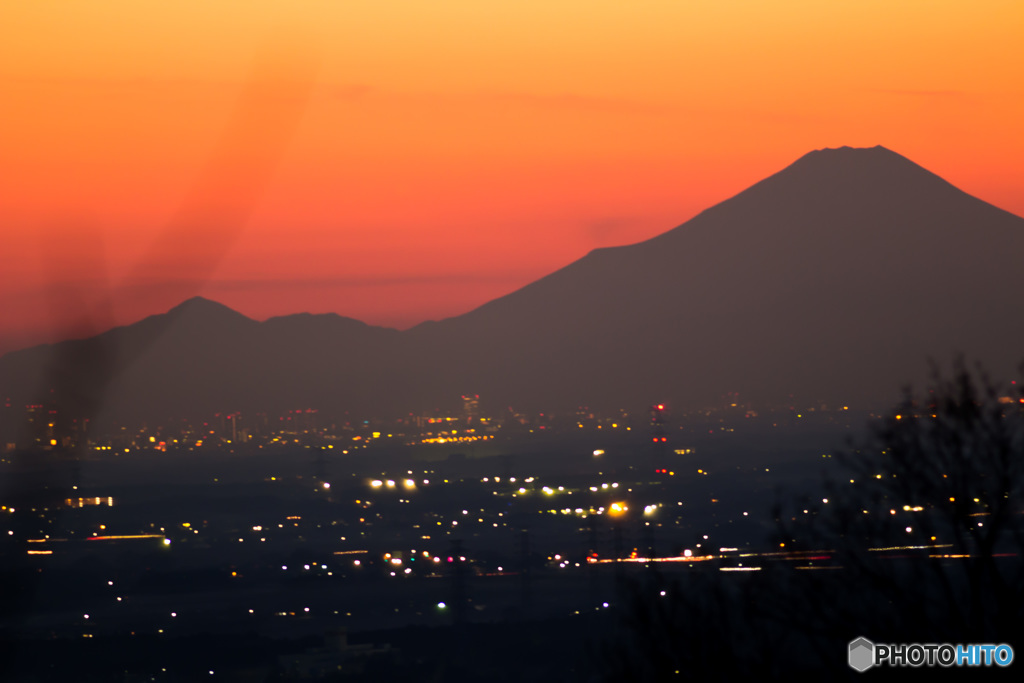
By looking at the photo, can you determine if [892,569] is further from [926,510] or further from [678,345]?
[678,345]

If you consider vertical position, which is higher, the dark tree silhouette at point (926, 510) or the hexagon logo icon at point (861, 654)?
the dark tree silhouette at point (926, 510)

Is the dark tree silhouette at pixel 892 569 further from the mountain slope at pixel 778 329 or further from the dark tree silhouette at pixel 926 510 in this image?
the mountain slope at pixel 778 329

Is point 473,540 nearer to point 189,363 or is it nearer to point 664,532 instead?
point 664,532

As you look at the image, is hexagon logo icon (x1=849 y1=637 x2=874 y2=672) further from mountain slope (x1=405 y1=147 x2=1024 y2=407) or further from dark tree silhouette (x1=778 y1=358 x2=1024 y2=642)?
mountain slope (x1=405 y1=147 x2=1024 y2=407)

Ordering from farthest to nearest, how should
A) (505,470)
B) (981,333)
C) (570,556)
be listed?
(981,333), (505,470), (570,556)

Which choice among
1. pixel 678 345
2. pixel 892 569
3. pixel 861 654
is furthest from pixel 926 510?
pixel 678 345

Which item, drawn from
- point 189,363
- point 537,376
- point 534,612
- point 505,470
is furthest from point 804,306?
point 534,612

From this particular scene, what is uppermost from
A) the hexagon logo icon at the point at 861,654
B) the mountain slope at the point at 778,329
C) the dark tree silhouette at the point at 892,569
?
the mountain slope at the point at 778,329

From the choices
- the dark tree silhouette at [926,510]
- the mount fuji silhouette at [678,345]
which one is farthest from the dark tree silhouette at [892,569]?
the mount fuji silhouette at [678,345]
